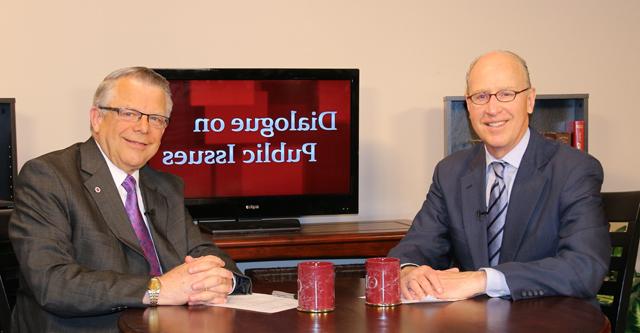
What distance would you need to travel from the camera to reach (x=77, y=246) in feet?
8.54

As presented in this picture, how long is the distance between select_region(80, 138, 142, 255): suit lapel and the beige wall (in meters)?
1.76

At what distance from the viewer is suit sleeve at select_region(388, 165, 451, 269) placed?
117 inches

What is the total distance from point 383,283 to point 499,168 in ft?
2.53

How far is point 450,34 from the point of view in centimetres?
498

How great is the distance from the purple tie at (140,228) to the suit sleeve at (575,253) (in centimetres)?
102

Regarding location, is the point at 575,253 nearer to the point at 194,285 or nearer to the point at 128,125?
the point at 194,285

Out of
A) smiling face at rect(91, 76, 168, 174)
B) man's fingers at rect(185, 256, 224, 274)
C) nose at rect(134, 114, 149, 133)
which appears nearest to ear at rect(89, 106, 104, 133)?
smiling face at rect(91, 76, 168, 174)

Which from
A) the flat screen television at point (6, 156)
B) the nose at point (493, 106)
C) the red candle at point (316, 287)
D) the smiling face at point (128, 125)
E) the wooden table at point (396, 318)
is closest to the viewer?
the wooden table at point (396, 318)

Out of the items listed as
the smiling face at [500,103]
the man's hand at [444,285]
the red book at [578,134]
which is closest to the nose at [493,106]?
the smiling face at [500,103]

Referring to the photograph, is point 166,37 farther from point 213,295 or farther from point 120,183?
point 213,295

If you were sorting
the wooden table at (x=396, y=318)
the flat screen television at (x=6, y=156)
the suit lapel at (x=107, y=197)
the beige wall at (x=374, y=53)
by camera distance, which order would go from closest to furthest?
the wooden table at (x=396, y=318) < the suit lapel at (x=107, y=197) < the flat screen television at (x=6, y=156) < the beige wall at (x=374, y=53)

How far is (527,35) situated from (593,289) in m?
2.77

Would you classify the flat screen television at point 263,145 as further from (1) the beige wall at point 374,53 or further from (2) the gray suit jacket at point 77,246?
(2) the gray suit jacket at point 77,246

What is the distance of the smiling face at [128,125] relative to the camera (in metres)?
2.79
